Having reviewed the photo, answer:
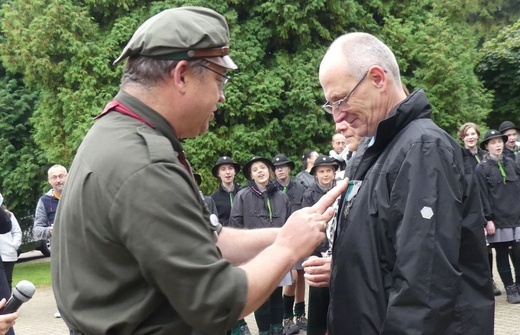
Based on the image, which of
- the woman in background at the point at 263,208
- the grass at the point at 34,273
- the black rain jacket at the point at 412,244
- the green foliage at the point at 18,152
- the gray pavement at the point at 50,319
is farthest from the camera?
the green foliage at the point at 18,152

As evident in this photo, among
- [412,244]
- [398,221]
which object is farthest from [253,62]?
[412,244]

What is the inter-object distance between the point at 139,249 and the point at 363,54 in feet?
4.41

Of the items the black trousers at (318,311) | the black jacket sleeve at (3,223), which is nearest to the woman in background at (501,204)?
the black jacket sleeve at (3,223)

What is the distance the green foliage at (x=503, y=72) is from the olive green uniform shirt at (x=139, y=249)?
22.2 m

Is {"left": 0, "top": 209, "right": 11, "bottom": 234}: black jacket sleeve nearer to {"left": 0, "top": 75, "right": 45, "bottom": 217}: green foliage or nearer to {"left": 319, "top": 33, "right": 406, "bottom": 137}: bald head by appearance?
{"left": 319, "top": 33, "right": 406, "bottom": 137}: bald head

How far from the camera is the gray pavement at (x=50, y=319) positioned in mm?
8367

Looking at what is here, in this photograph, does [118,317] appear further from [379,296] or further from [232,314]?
[379,296]

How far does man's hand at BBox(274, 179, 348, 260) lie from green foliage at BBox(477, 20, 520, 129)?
2171 centimetres

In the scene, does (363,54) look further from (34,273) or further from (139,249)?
(34,273)

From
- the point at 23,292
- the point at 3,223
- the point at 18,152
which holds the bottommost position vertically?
the point at 18,152

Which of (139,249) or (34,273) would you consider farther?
(34,273)

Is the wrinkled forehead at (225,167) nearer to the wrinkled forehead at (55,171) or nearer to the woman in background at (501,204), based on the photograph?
the wrinkled forehead at (55,171)

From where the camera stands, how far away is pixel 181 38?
2221 millimetres

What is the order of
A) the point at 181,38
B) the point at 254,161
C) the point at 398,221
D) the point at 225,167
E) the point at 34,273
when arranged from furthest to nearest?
the point at 34,273 < the point at 225,167 < the point at 254,161 < the point at 398,221 < the point at 181,38
